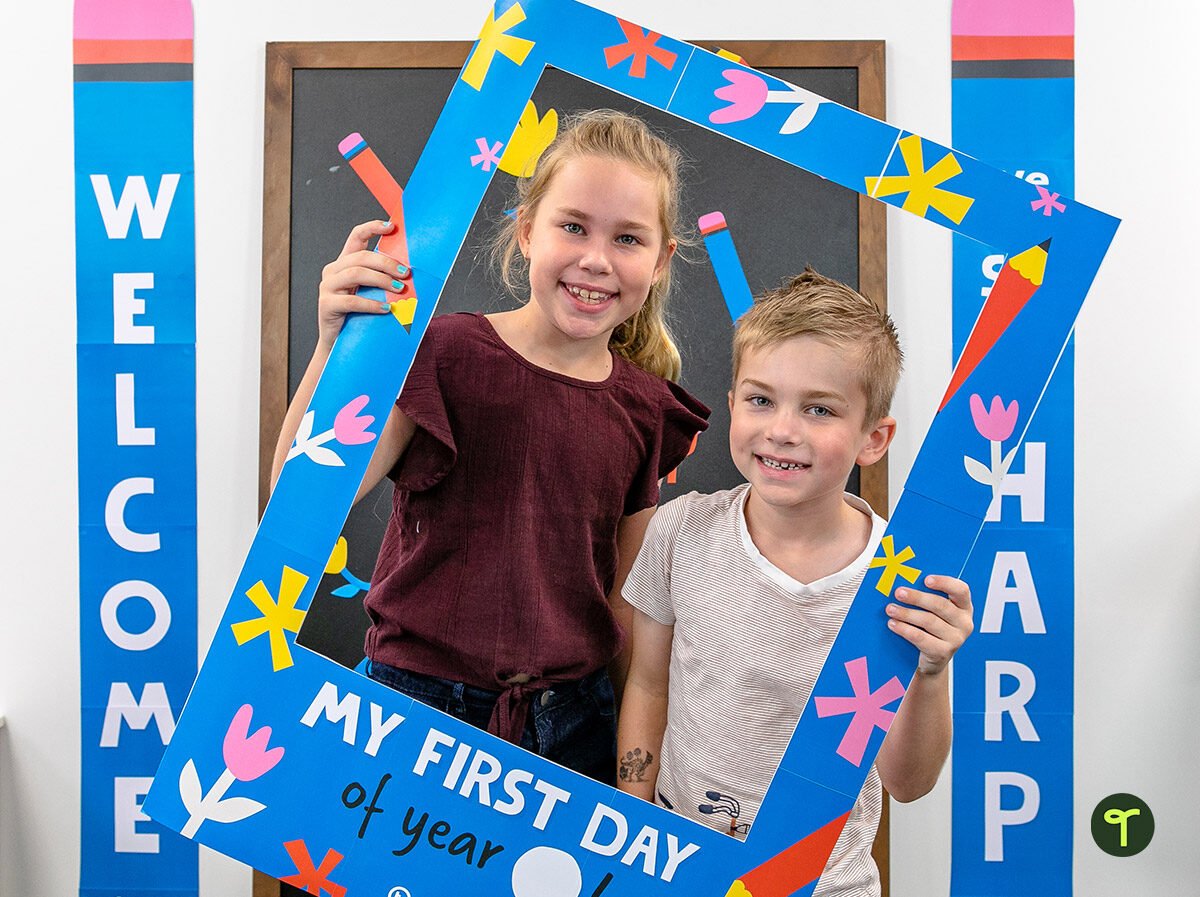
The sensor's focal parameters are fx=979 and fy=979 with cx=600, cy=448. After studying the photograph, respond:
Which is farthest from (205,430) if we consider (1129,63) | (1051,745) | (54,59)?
(1129,63)

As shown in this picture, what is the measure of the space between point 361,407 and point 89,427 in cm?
89

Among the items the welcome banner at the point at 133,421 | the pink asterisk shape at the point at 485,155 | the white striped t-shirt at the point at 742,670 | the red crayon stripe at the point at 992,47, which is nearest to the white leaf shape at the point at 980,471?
the white striped t-shirt at the point at 742,670

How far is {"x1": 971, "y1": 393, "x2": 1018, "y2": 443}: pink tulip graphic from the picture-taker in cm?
77

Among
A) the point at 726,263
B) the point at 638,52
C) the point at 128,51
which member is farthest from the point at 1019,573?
the point at 128,51

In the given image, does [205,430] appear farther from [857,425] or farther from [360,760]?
[857,425]

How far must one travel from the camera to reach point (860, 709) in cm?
76

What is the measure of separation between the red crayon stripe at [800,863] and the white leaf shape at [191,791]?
43cm

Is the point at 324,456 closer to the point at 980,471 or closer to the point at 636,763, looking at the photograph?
the point at 636,763

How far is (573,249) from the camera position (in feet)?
2.80

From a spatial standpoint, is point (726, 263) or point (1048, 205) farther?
point (726, 263)

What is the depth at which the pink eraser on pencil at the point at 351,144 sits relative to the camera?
4.57 feet

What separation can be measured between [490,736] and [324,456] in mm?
254

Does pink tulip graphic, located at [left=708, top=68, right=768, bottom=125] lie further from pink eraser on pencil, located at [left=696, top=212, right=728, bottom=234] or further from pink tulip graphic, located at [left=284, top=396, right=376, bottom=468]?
pink eraser on pencil, located at [left=696, top=212, right=728, bottom=234]

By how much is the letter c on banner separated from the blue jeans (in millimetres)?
674
